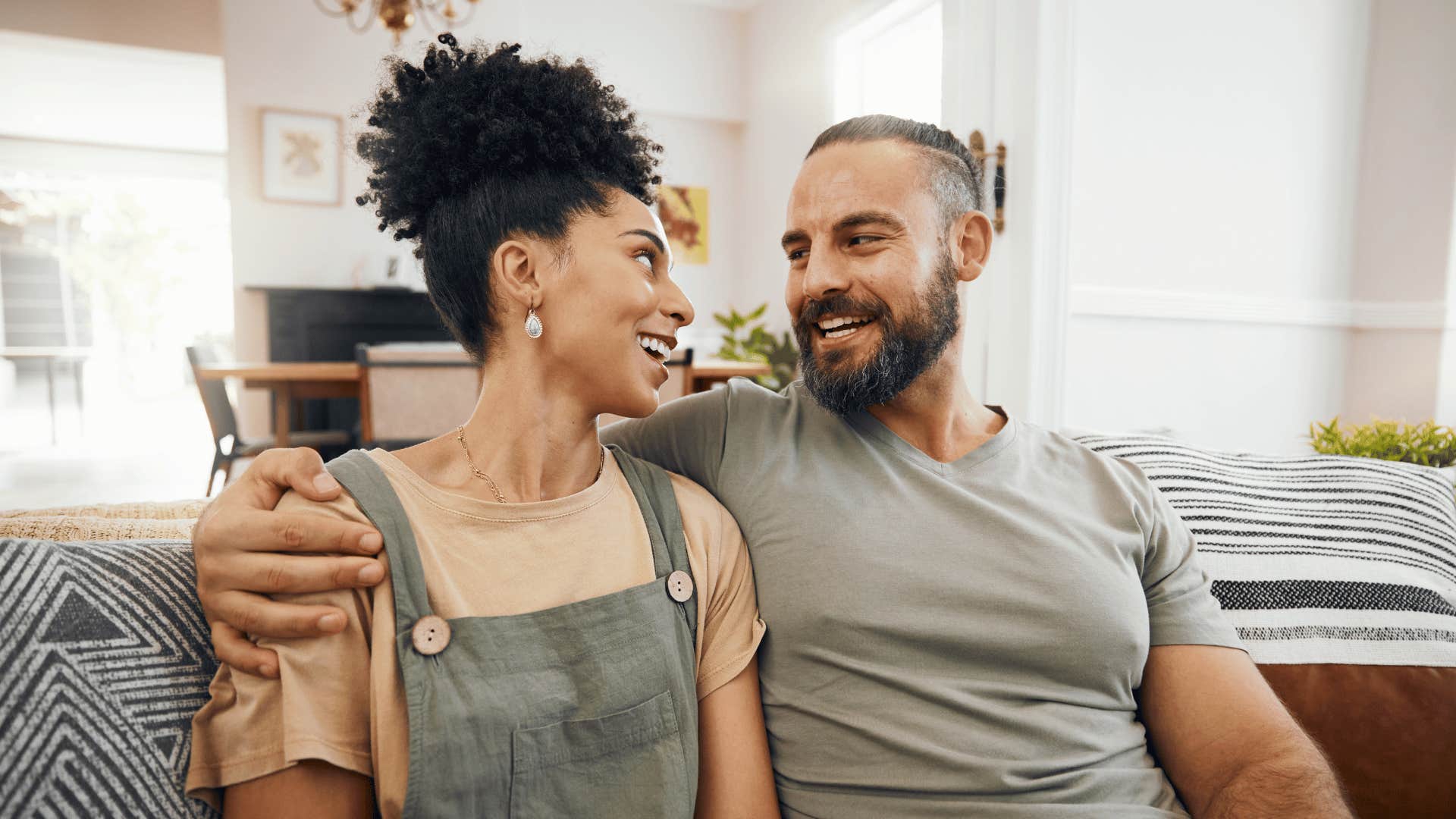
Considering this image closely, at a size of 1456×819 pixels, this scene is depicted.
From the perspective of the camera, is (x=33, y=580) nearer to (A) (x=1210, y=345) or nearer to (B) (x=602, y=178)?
(B) (x=602, y=178)

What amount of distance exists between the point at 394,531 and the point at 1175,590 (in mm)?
1014

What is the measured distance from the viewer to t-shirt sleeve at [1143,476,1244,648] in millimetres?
1170

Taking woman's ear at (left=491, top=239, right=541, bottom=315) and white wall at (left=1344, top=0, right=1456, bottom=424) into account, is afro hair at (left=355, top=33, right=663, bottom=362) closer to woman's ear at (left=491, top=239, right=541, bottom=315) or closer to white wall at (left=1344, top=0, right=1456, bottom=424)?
woman's ear at (left=491, top=239, right=541, bottom=315)

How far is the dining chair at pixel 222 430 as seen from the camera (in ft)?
12.8

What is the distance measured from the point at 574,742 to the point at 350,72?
229 inches

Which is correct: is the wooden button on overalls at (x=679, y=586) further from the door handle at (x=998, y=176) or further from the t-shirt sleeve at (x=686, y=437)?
the door handle at (x=998, y=176)

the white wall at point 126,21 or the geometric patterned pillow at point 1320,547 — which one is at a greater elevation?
the white wall at point 126,21

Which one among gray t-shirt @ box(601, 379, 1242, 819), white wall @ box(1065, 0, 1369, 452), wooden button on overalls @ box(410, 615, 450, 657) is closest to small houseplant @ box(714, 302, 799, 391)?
white wall @ box(1065, 0, 1369, 452)

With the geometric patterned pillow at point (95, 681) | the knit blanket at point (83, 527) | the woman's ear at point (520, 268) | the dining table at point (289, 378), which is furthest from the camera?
the dining table at point (289, 378)

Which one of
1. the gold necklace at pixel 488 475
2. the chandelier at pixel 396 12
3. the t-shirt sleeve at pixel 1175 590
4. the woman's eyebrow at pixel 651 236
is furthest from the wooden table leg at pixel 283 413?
the t-shirt sleeve at pixel 1175 590

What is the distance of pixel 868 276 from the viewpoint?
50.6 inches

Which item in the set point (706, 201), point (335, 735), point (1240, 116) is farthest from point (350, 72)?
point (335, 735)

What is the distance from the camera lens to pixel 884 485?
3.86 ft

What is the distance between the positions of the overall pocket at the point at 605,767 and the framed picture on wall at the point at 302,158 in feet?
18.3
